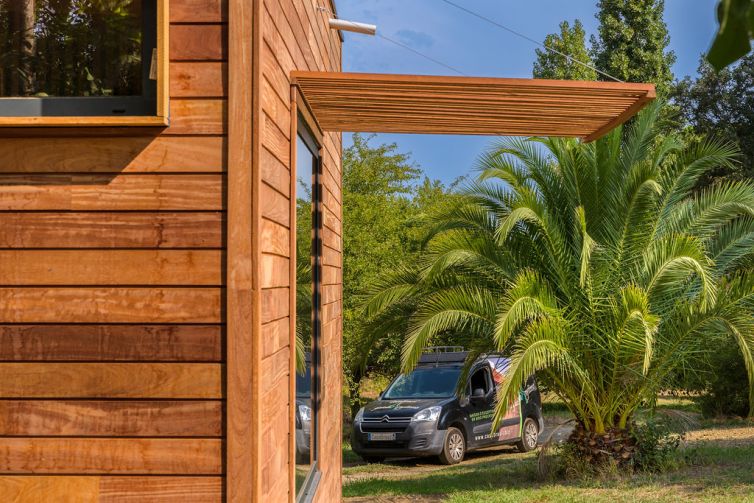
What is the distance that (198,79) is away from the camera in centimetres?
321

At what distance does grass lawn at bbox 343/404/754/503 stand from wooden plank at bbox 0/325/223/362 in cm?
754

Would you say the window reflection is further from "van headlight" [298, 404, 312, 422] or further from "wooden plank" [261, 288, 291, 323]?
"van headlight" [298, 404, 312, 422]

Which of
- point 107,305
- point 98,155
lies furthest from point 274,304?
point 98,155

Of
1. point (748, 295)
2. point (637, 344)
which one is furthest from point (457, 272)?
point (748, 295)

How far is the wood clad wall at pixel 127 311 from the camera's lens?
316 cm

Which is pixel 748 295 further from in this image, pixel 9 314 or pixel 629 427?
pixel 9 314

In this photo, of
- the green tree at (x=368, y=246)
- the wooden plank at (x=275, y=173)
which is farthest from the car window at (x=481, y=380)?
the wooden plank at (x=275, y=173)

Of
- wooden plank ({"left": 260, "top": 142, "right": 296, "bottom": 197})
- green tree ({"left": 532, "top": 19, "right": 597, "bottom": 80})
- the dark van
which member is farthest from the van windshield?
green tree ({"left": 532, "top": 19, "right": 597, "bottom": 80})

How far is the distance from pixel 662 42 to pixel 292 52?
27.8 meters

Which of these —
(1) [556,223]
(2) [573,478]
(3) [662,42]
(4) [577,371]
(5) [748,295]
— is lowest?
(2) [573,478]

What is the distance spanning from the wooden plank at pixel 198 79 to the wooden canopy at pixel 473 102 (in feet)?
3.60

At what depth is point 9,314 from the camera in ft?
10.5

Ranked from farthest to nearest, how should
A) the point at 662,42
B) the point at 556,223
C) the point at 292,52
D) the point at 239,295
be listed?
the point at 662,42 → the point at 556,223 → the point at 292,52 → the point at 239,295

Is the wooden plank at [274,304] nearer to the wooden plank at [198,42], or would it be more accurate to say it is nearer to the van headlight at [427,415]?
the wooden plank at [198,42]
